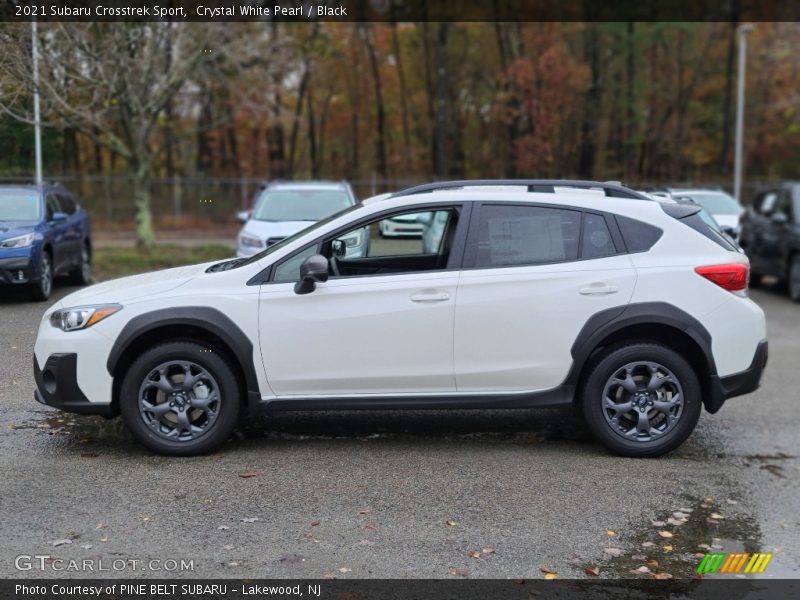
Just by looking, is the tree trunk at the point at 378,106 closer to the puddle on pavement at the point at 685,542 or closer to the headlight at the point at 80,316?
the headlight at the point at 80,316

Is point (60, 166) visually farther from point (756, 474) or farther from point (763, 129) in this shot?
point (763, 129)

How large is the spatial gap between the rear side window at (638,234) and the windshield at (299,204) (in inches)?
264

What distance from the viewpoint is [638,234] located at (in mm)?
6344

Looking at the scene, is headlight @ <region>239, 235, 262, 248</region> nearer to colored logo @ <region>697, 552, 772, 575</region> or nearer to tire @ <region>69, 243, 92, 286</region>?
tire @ <region>69, 243, 92, 286</region>

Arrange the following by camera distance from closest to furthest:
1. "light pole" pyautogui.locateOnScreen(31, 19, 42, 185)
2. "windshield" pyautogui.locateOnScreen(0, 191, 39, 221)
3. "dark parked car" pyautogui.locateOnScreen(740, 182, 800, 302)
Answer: "windshield" pyautogui.locateOnScreen(0, 191, 39, 221), "light pole" pyautogui.locateOnScreen(31, 19, 42, 185), "dark parked car" pyautogui.locateOnScreen(740, 182, 800, 302)

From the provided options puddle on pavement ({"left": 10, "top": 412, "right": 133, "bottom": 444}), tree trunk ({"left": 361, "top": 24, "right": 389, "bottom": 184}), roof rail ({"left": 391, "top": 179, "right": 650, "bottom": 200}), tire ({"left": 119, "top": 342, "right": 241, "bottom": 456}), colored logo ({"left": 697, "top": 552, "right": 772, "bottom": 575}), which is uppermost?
tree trunk ({"left": 361, "top": 24, "right": 389, "bottom": 184})

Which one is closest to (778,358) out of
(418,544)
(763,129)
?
(418,544)

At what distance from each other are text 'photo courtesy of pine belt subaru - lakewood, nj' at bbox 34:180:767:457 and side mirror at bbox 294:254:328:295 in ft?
0.04

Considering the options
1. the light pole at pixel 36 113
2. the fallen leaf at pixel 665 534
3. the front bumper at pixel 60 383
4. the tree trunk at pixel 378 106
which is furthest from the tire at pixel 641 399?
the tree trunk at pixel 378 106

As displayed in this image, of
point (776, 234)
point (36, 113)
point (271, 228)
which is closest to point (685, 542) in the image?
point (36, 113)

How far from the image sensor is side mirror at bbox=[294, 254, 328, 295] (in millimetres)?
5852

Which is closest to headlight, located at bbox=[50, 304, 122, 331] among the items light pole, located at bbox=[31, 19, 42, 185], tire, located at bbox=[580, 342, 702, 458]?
light pole, located at bbox=[31, 19, 42, 185]

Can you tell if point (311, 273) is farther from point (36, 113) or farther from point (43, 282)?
point (36, 113)

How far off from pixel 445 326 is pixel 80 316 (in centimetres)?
228
